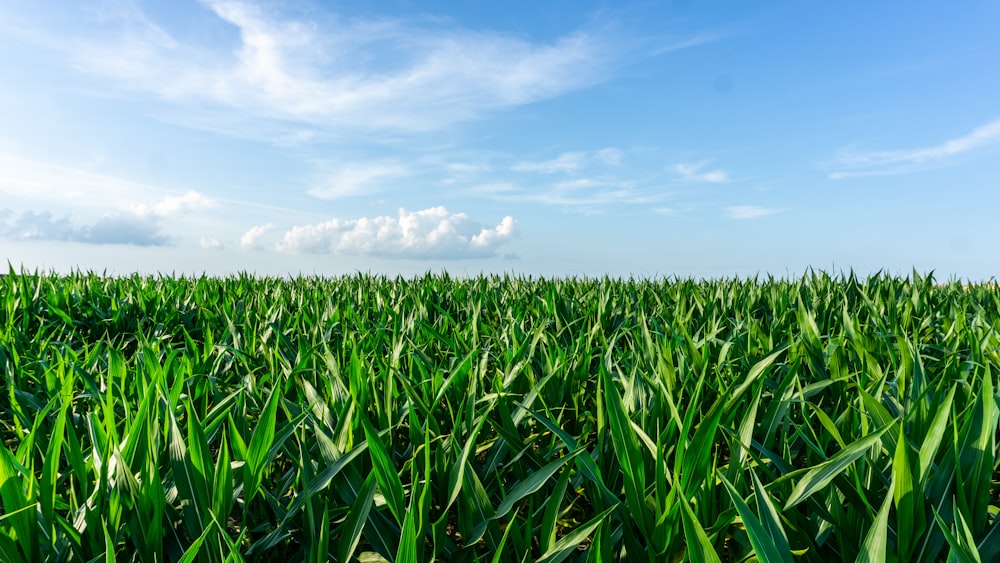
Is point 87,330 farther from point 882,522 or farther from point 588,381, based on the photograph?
point 882,522

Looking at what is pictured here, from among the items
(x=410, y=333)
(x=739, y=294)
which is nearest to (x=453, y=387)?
(x=410, y=333)

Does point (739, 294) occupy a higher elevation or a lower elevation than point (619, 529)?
higher

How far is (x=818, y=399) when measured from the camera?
2377 mm

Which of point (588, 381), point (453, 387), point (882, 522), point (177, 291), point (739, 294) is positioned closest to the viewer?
point (882, 522)

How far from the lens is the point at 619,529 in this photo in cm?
142

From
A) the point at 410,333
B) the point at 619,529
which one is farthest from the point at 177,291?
the point at 619,529

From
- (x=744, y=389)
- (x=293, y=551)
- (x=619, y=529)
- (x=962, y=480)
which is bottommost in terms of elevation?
(x=293, y=551)

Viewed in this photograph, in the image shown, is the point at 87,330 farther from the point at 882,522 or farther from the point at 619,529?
the point at 882,522

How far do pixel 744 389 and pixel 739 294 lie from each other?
12.9ft

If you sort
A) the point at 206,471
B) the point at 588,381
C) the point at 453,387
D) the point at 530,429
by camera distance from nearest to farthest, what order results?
the point at 206,471, the point at 530,429, the point at 453,387, the point at 588,381

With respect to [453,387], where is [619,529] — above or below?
below

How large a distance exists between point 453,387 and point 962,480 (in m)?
1.46

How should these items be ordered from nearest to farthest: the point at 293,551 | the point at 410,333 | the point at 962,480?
the point at 962,480, the point at 293,551, the point at 410,333

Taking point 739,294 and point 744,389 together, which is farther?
point 739,294
